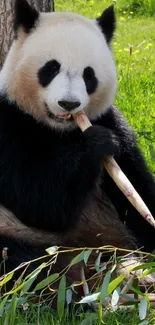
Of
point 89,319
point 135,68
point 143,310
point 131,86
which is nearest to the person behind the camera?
point 143,310

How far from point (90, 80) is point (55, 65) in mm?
245

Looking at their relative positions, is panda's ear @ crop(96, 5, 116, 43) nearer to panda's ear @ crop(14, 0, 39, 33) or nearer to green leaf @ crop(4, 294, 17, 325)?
panda's ear @ crop(14, 0, 39, 33)

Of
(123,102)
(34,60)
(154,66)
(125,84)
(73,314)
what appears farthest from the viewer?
(154,66)

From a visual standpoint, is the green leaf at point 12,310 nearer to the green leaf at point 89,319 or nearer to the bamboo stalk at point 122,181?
the green leaf at point 89,319

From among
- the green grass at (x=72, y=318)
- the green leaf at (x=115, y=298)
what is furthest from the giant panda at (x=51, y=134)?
the green leaf at (x=115, y=298)

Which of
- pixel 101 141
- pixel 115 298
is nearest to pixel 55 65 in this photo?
pixel 101 141

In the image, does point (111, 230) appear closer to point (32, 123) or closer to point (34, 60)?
point (32, 123)

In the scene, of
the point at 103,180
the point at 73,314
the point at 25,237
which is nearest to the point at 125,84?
the point at 103,180

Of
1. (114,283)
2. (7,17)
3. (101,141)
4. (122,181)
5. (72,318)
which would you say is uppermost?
(7,17)

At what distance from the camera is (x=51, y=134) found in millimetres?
4227

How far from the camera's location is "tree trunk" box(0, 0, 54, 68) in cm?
582

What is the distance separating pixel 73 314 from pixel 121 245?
2.72 feet

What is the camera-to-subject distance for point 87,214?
4.45m

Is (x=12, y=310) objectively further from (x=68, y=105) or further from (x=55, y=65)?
(x=55, y=65)
